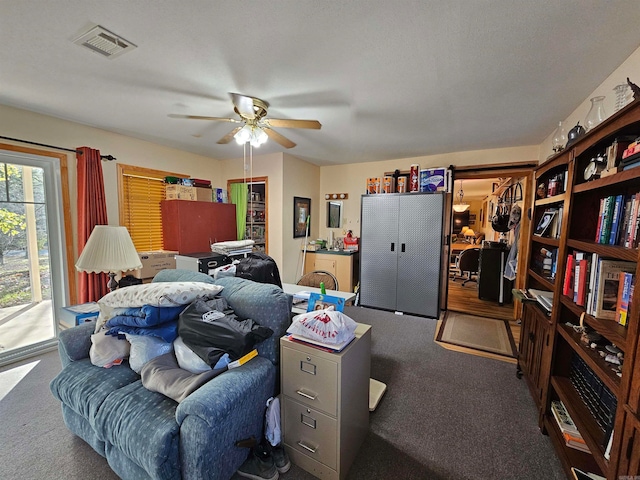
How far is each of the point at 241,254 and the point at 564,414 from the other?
362 centimetres

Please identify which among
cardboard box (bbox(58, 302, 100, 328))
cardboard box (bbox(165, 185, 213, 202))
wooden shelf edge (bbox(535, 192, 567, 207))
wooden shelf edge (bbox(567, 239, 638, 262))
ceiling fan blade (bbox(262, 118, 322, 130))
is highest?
ceiling fan blade (bbox(262, 118, 322, 130))

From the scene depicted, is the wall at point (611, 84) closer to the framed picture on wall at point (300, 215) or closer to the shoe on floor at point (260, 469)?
the shoe on floor at point (260, 469)

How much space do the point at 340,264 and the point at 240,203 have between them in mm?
1997

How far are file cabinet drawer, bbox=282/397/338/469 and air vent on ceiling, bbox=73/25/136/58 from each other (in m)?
2.26

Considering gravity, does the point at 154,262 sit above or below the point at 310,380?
above

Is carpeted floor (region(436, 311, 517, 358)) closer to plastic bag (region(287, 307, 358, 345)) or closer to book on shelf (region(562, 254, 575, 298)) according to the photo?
book on shelf (region(562, 254, 575, 298))

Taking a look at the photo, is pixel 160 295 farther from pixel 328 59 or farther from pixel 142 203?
pixel 142 203

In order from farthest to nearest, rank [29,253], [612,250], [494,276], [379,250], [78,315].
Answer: [494,276] → [379,250] → [29,253] → [78,315] → [612,250]

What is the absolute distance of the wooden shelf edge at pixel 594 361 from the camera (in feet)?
3.63

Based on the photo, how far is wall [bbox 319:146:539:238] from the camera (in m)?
3.65

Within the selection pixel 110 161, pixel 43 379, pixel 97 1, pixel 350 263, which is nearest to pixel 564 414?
pixel 350 263

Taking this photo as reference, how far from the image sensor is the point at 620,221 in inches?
49.5

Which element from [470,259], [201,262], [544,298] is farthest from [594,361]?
[470,259]

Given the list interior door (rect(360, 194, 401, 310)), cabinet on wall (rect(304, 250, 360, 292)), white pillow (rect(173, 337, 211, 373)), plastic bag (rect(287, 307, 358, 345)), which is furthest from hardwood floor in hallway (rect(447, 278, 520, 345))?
white pillow (rect(173, 337, 211, 373))
